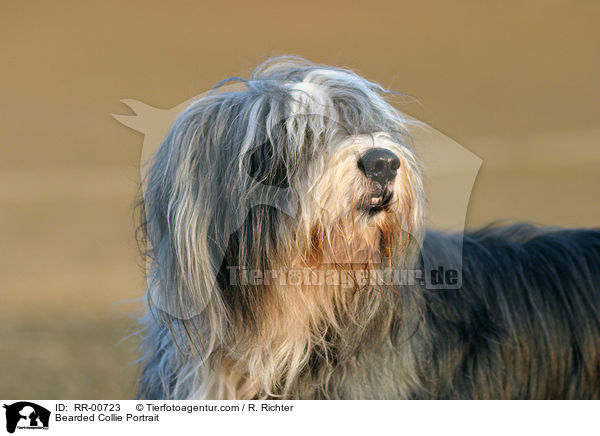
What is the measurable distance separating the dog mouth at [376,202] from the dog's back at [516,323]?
0.45 metres

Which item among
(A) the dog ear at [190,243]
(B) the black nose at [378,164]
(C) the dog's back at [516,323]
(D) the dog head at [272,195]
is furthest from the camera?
(C) the dog's back at [516,323]

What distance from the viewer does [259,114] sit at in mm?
2258

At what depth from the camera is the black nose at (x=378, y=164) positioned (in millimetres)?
2014

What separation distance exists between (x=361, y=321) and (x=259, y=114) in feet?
2.28
